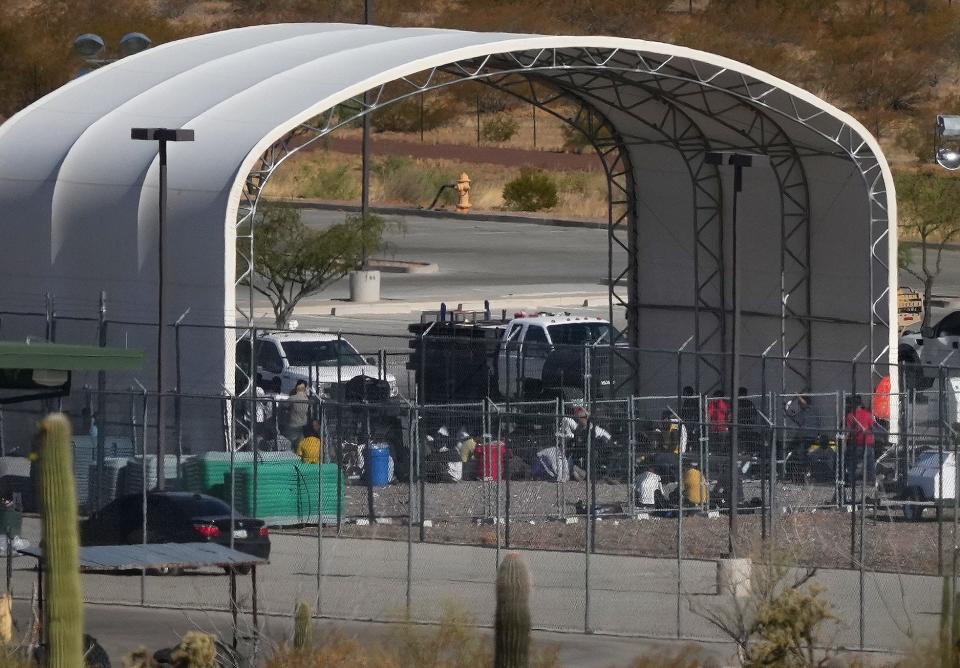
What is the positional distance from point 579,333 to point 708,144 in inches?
156

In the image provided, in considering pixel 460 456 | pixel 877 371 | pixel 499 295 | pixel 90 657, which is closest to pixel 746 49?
pixel 499 295

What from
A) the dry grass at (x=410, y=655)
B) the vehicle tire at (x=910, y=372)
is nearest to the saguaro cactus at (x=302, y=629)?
the dry grass at (x=410, y=655)

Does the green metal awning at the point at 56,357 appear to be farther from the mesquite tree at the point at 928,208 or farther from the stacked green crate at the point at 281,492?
the mesquite tree at the point at 928,208

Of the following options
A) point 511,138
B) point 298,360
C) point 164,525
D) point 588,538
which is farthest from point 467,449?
point 511,138

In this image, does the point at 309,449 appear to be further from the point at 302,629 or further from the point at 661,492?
the point at 302,629

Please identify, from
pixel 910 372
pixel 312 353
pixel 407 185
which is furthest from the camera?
pixel 407 185

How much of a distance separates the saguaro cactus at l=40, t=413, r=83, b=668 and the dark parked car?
8827 mm

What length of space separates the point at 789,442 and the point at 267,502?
25.1 ft

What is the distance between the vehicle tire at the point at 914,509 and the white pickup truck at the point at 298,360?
931cm

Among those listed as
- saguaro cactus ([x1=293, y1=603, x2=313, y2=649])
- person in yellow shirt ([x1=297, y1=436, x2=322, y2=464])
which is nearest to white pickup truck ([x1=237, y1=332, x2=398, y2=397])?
person in yellow shirt ([x1=297, y1=436, x2=322, y2=464])

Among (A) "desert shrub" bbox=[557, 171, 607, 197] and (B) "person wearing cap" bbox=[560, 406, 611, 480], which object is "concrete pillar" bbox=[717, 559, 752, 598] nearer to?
(B) "person wearing cap" bbox=[560, 406, 611, 480]

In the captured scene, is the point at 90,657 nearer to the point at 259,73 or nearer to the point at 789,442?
the point at 789,442

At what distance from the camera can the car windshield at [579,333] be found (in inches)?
1250

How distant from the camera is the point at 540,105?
30016mm
